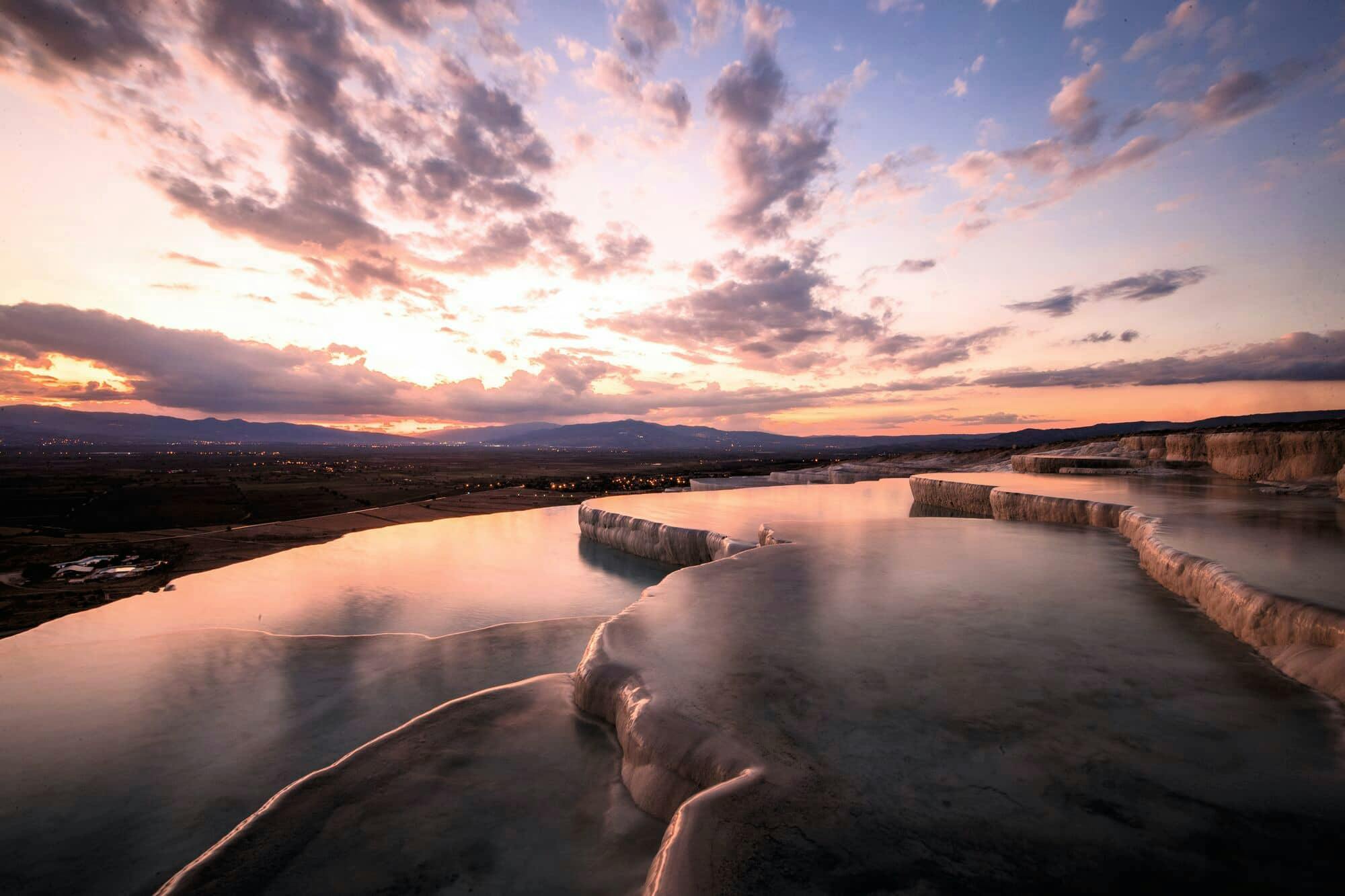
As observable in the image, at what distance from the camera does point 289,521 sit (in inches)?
1019

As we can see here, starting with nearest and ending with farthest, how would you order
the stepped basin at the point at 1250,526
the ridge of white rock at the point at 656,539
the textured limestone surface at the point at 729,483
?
the stepped basin at the point at 1250,526
the ridge of white rock at the point at 656,539
the textured limestone surface at the point at 729,483

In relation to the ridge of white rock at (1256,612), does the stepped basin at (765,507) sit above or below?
below

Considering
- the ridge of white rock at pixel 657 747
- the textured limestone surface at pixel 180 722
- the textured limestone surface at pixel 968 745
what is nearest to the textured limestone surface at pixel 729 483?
the textured limestone surface at pixel 180 722

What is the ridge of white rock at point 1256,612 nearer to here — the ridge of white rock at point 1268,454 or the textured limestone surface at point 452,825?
the textured limestone surface at point 452,825

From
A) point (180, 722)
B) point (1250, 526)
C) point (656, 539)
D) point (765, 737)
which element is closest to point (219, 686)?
point (180, 722)

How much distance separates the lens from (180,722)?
6.81m

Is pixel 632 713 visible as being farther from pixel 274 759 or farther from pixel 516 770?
pixel 274 759

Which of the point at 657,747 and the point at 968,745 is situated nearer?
the point at 968,745

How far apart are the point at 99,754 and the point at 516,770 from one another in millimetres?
5628

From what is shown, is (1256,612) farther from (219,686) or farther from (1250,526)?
(219,686)

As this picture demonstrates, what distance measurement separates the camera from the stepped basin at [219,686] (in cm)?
497

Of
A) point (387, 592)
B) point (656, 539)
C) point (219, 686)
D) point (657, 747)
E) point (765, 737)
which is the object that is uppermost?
point (765, 737)

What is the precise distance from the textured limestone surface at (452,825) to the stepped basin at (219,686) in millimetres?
1950

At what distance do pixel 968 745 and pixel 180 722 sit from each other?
29.5ft
